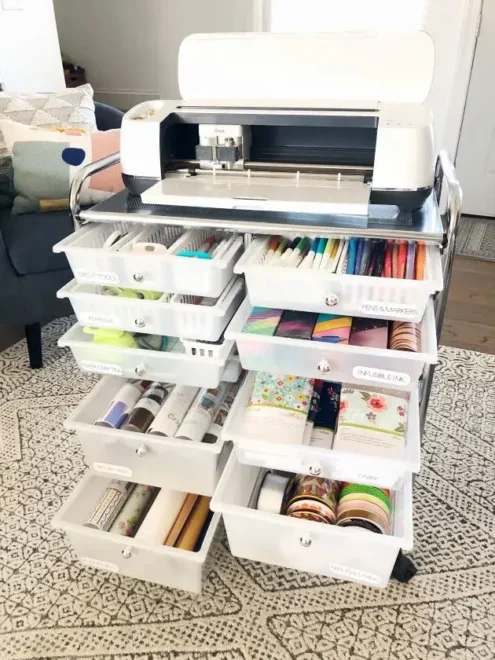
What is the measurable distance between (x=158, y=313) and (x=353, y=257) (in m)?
0.34

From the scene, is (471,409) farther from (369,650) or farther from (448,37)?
(448,37)

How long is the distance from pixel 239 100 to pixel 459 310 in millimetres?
1402

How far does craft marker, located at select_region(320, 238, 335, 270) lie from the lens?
2.80 feet

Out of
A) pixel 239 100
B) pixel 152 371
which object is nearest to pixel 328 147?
pixel 239 100

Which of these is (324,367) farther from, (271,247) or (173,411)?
(173,411)

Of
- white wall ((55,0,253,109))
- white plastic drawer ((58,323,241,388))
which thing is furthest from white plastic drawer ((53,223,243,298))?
white wall ((55,0,253,109))

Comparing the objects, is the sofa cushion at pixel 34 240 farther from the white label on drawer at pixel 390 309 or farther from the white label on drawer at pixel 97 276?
the white label on drawer at pixel 390 309

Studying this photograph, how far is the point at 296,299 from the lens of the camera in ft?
2.81

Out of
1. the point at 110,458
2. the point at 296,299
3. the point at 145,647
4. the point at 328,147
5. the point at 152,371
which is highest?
the point at 328,147

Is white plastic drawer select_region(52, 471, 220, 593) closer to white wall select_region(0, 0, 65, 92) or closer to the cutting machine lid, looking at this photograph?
the cutting machine lid

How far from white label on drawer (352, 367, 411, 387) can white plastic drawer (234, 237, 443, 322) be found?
0.28 ft

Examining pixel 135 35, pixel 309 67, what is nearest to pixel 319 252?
pixel 309 67

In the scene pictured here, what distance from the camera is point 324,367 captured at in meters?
0.86

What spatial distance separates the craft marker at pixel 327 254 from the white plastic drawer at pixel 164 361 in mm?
219
